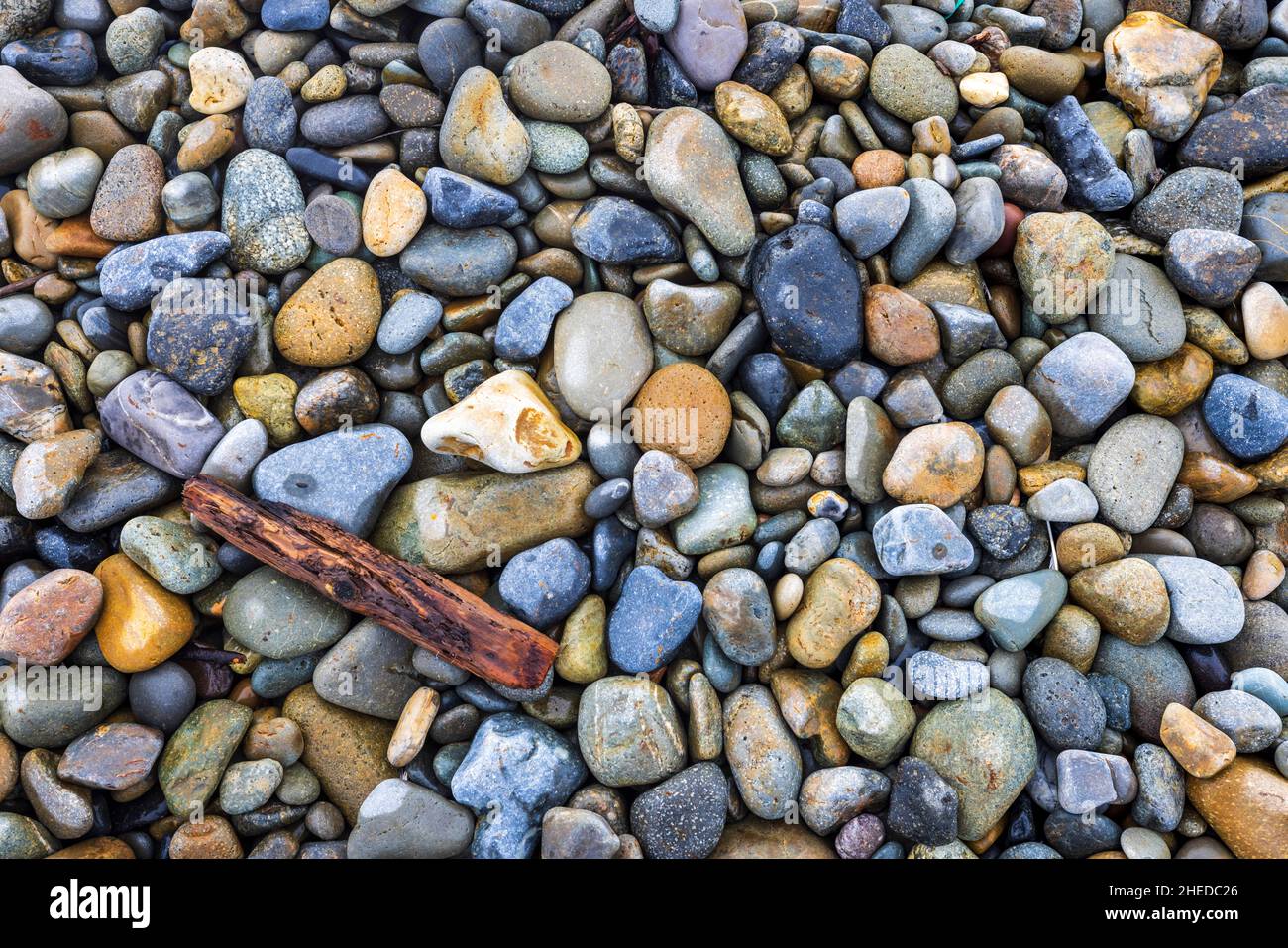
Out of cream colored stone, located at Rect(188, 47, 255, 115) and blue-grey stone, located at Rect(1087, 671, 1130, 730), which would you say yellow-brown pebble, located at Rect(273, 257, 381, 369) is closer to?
cream colored stone, located at Rect(188, 47, 255, 115)

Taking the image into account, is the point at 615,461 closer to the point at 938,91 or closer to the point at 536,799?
the point at 536,799

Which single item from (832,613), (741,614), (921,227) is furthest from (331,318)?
(921,227)

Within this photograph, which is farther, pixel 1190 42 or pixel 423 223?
pixel 1190 42

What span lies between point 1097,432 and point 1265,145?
1.75 meters

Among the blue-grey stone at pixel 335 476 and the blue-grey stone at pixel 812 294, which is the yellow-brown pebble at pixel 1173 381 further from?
the blue-grey stone at pixel 335 476

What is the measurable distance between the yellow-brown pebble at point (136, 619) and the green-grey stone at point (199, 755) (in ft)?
1.13

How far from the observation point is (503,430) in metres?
3.73

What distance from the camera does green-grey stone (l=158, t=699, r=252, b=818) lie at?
360 centimetres

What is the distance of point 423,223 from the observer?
4.05m

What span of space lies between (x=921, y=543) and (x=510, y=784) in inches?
82.8

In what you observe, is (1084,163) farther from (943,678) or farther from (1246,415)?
(943,678)

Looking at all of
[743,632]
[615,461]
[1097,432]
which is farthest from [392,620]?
[1097,432]

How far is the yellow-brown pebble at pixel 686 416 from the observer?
389 centimetres

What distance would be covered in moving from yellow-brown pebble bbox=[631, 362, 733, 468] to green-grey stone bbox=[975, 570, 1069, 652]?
142cm
